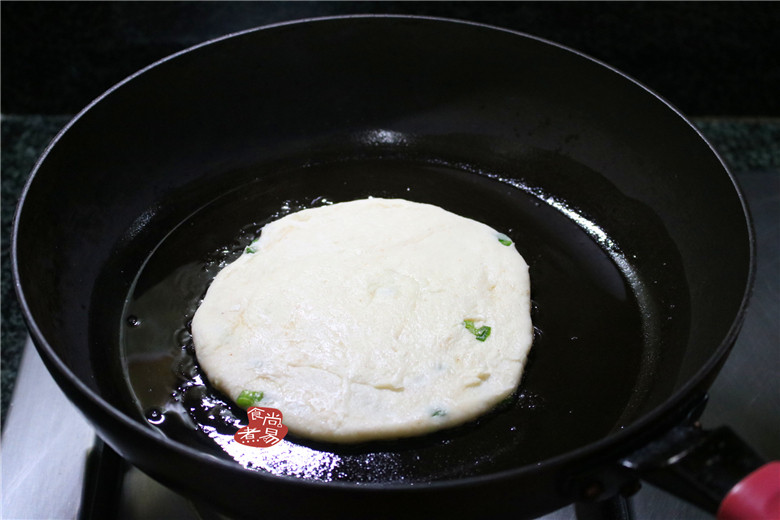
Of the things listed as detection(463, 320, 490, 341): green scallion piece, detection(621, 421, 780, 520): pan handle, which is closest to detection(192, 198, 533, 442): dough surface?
detection(463, 320, 490, 341): green scallion piece

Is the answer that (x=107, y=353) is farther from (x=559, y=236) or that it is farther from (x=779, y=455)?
(x=779, y=455)

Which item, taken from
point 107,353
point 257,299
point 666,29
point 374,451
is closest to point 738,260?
point 374,451

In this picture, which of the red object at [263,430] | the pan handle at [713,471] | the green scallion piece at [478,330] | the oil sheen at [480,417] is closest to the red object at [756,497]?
the pan handle at [713,471]

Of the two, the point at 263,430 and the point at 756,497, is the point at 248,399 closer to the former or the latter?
the point at 263,430

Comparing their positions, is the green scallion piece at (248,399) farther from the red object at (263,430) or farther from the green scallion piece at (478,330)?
the green scallion piece at (478,330)

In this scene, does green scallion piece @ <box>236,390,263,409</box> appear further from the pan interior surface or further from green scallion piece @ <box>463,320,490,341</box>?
green scallion piece @ <box>463,320,490,341</box>

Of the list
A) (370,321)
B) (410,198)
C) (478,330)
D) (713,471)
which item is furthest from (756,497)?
(410,198)
